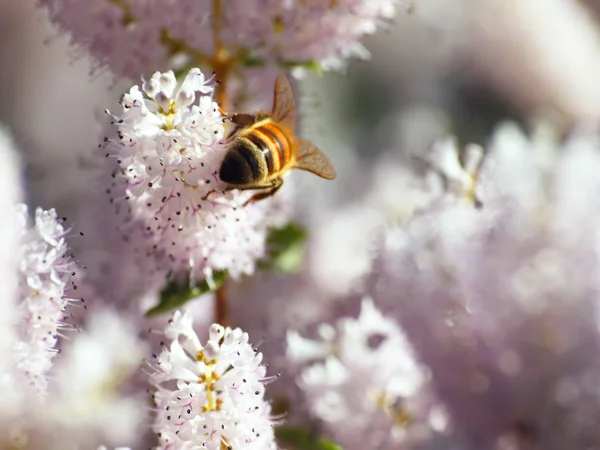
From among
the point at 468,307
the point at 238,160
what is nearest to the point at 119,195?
the point at 238,160

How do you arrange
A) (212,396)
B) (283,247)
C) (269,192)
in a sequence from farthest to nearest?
1. (283,247)
2. (269,192)
3. (212,396)

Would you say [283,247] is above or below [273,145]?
below

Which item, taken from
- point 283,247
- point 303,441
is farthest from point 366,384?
point 283,247

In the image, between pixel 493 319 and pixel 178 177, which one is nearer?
pixel 178 177

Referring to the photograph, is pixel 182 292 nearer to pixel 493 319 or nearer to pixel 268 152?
pixel 268 152

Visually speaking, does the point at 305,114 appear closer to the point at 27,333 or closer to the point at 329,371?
the point at 329,371

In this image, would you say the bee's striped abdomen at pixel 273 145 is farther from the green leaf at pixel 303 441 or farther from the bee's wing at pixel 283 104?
the green leaf at pixel 303 441

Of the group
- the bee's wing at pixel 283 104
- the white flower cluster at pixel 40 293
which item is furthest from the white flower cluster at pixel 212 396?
the bee's wing at pixel 283 104
